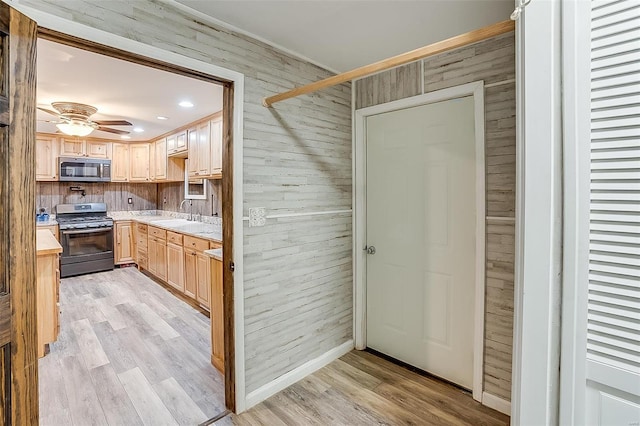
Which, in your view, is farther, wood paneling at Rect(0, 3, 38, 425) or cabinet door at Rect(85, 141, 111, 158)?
cabinet door at Rect(85, 141, 111, 158)

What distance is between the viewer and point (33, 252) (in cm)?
116

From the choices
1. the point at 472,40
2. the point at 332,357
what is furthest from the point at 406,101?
the point at 332,357

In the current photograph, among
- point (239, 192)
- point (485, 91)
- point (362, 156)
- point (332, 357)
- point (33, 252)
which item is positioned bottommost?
point (332, 357)

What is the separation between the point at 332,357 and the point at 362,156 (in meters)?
1.74

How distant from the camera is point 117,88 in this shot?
288 cm

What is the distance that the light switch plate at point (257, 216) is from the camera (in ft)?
6.64

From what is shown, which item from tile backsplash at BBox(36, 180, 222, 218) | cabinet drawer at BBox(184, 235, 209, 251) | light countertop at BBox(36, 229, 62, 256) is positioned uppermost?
tile backsplash at BBox(36, 180, 222, 218)

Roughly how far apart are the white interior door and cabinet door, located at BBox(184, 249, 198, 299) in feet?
7.25

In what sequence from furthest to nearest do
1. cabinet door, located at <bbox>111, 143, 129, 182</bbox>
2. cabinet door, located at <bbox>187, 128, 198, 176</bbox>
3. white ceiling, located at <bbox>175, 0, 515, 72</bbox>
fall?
cabinet door, located at <bbox>111, 143, 129, 182</bbox> → cabinet door, located at <bbox>187, 128, 198, 176</bbox> → white ceiling, located at <bbox>175, 0, 515, 72</bbox>

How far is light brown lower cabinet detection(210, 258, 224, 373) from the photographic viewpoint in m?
2.43

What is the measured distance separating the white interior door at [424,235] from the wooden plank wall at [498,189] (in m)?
0.12

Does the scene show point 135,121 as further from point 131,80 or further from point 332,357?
point 332,357

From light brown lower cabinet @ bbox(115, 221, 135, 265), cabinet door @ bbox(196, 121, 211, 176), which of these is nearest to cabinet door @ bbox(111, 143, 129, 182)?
light brown lower cabinet @ bbox(115, 221, 135, 265)

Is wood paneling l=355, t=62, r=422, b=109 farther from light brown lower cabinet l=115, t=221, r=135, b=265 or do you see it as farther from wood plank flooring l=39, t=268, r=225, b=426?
light brown lower cabinet l=115, t=221, r=135, b=265
